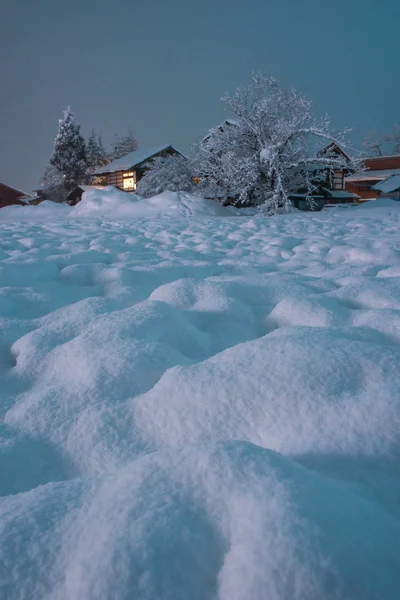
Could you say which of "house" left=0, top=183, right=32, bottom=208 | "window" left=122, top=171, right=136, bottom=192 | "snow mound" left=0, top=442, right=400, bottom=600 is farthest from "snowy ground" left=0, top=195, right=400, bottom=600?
"house" left=0, top=183, right=32, bottom=208

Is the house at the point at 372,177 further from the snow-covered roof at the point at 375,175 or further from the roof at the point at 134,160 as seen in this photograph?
the roof at the point at 134,160

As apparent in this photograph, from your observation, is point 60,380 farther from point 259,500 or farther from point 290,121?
point 290,121

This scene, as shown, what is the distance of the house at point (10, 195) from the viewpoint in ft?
92.5

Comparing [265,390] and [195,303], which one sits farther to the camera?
[195,303]

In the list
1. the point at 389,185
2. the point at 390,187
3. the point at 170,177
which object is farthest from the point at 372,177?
the point at 170,177

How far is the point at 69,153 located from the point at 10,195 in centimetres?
644

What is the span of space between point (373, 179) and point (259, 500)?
33327 millimetres

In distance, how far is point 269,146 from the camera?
1241 cm

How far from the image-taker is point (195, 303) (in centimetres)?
239

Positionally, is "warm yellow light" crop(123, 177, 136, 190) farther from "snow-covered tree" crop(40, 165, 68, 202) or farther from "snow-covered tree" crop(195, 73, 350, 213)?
"snow-covered tree" crop(195, 73, 350, 213)

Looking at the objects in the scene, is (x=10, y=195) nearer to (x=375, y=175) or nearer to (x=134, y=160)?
(x=134, y=160)

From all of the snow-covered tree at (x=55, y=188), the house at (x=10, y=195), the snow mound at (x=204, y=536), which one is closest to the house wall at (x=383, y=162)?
the snow-covered tree at (x=55, y=188)

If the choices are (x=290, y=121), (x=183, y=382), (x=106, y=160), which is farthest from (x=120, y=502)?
(x=106, y=160)

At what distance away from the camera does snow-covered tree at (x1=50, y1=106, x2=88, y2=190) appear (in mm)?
31922
